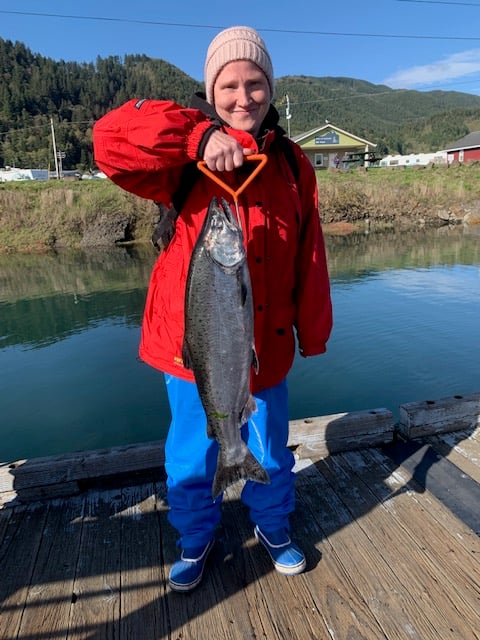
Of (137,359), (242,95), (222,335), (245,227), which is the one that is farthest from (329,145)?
(222,335)

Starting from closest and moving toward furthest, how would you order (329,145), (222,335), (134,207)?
(222,335) < (134,207) < (329,145)

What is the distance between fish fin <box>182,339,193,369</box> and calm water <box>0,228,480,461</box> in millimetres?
4171

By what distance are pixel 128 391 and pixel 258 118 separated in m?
5.73

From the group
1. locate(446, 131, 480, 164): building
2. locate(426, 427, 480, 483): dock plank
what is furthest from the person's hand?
locate(446, 131, 480, 164): building

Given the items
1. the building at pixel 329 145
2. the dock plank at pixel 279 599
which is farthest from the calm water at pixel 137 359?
the building at pixel 329 145

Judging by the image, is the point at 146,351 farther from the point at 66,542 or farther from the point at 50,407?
the point at 50,407

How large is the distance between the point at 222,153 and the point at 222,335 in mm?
749

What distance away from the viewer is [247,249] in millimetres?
2205

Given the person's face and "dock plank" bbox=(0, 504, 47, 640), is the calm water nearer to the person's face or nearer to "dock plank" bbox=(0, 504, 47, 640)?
"dock plank" bbox=(0, 504, 47, 640)

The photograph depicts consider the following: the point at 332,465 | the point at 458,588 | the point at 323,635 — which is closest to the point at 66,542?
the point at 323,635

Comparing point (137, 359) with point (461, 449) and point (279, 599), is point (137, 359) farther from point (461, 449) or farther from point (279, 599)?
point (279, 599)

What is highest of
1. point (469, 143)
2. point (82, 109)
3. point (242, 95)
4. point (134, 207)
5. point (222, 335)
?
point (82, 109)

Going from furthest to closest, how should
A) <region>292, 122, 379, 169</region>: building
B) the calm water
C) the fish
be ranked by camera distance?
<region>292, 122, 379, 169</region>: building → the calm water → the fish

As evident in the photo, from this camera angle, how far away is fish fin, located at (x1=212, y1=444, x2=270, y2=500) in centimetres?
229
